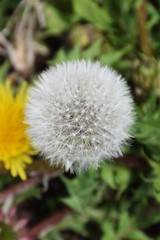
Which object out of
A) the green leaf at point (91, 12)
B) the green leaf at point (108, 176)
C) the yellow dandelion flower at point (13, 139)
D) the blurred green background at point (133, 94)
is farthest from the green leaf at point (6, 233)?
the green leaf at point (91, 12)

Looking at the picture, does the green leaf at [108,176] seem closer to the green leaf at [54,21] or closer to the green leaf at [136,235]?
the green leaf at [136,235]

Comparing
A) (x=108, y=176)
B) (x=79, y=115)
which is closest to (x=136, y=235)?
(x=108, y=176)

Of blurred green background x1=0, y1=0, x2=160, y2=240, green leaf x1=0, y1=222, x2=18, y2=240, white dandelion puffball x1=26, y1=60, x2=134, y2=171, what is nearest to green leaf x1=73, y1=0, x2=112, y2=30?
blurred green background x1=0, y1=0, x2=160, y2=240

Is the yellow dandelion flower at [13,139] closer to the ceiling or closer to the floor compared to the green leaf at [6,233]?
closer to the ceiling

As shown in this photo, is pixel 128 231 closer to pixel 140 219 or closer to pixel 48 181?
pixel 140 219

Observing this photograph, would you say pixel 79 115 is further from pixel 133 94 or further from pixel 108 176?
pixel 133 94

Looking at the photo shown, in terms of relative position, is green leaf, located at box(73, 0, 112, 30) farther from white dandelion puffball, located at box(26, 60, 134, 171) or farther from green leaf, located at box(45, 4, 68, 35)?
white dandelion puffball, located at box(26, 60, 134, 171)
